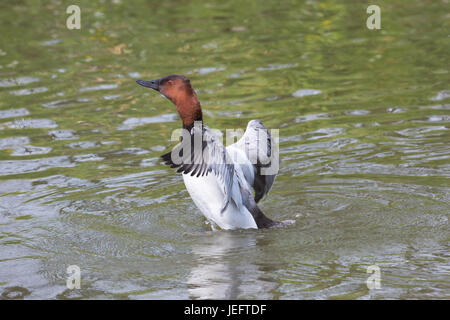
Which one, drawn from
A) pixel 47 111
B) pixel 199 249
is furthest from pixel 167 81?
pixel 47 111

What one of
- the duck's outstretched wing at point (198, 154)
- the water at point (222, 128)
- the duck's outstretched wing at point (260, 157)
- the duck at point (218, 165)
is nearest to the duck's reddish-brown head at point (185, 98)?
the duck at point (218, 165)

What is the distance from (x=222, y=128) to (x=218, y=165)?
12.2ft

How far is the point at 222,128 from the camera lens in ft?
33.2

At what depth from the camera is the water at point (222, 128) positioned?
20.2ft

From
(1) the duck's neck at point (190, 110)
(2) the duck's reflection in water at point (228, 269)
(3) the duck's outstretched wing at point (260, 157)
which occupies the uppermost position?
(1) the duck's neck at point (190, 110)

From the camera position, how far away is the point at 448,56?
484 inches

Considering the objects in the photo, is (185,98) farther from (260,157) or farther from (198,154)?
(260,157)

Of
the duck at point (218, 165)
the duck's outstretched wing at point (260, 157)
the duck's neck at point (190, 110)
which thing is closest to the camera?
the duck at point (218, 165)

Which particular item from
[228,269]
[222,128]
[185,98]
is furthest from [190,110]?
[222,128]

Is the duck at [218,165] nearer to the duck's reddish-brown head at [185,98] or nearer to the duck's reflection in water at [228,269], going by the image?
the duck's reddish-brown head at [185,98]

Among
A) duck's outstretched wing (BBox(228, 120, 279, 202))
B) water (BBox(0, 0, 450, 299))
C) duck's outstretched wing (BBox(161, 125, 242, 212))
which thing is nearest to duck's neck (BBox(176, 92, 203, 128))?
duck's outstretched wing (BBox(161, 125, 242, 212))

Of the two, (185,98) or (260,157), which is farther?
(260,157)
